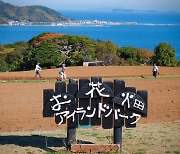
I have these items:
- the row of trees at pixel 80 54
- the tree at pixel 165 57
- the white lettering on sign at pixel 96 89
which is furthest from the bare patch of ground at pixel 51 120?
the row of trees at pixel 80 54

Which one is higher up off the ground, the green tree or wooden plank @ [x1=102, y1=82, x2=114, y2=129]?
wooden plank @ [x1=102, y1=82, x2=114, y2=129]

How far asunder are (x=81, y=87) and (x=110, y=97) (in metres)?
0.64

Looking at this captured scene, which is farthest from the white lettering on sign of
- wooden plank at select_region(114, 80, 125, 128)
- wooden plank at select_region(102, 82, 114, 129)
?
wooden plank at select_region(114, 80, 125, 128)

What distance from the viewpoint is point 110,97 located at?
28.5 feet

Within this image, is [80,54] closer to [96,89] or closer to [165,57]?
[165,57]

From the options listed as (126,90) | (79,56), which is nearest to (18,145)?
(126,90)

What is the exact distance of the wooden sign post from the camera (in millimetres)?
8594

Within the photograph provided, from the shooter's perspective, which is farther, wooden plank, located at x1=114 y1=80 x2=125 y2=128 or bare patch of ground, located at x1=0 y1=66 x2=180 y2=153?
bare patch of ground, located at x1=0 y1=66 x2=180 y2=153

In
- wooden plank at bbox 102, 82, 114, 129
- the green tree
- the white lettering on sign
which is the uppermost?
the white lettering on sign

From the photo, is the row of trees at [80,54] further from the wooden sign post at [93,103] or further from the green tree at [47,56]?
the wooden sign post at [93,103]

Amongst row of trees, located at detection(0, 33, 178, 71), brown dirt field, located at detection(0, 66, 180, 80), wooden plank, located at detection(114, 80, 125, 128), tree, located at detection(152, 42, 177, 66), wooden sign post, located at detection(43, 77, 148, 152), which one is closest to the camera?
wooden sign post, located at detection(43, 77, 148, 152)

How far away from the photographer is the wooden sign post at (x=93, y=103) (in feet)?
28.2

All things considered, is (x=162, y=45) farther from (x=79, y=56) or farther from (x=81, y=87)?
(x=81, y=87)

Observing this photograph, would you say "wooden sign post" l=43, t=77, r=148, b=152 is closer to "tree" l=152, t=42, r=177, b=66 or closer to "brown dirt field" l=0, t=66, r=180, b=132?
"brown dirt field" l=0, t=66, r=180, b=132
